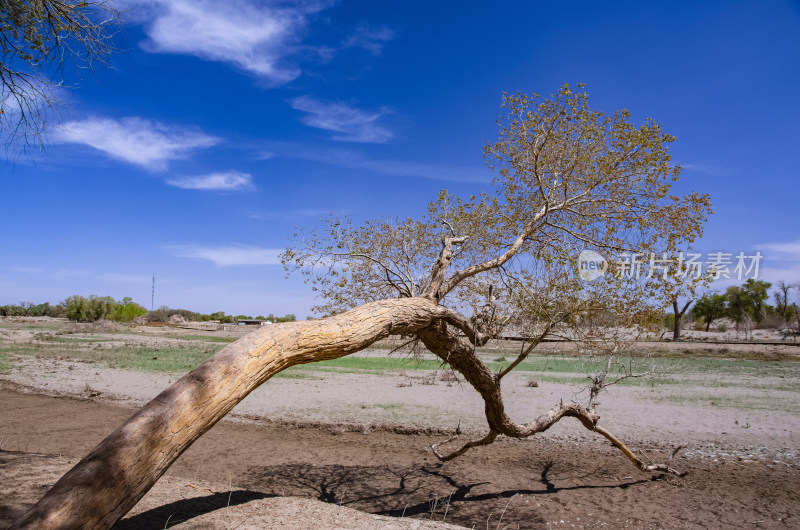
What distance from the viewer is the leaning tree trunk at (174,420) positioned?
291 centimetres

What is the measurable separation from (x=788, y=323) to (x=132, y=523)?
60807 millimetres

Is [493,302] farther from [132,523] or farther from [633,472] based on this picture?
[132,523]

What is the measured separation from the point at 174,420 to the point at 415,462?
6863mm

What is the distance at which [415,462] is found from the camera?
9531mm

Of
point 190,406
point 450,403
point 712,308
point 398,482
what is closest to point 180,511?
point 190,406

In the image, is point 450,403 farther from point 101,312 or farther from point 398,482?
point 101,312

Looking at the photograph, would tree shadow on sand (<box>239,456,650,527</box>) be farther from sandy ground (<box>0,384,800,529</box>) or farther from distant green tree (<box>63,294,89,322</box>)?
distant green tree (<box>63,294,89,322</box>)

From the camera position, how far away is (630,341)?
7.56 metres

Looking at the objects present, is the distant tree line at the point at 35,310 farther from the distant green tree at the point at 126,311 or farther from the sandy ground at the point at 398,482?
the sandy ground at the point at 398,482

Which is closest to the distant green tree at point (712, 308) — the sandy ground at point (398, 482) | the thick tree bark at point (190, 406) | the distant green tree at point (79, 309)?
the sandy ground at point (398, 482)

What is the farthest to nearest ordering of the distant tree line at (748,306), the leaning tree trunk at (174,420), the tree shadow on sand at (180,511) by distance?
the distant tree line at (748,306), the tree shadow on sand at (180,511), the leaning tree trunk at (174,420)

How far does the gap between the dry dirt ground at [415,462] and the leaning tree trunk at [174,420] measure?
1547 millimetres

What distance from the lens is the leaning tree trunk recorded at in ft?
9.55

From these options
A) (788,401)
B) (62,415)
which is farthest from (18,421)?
(788,401)
